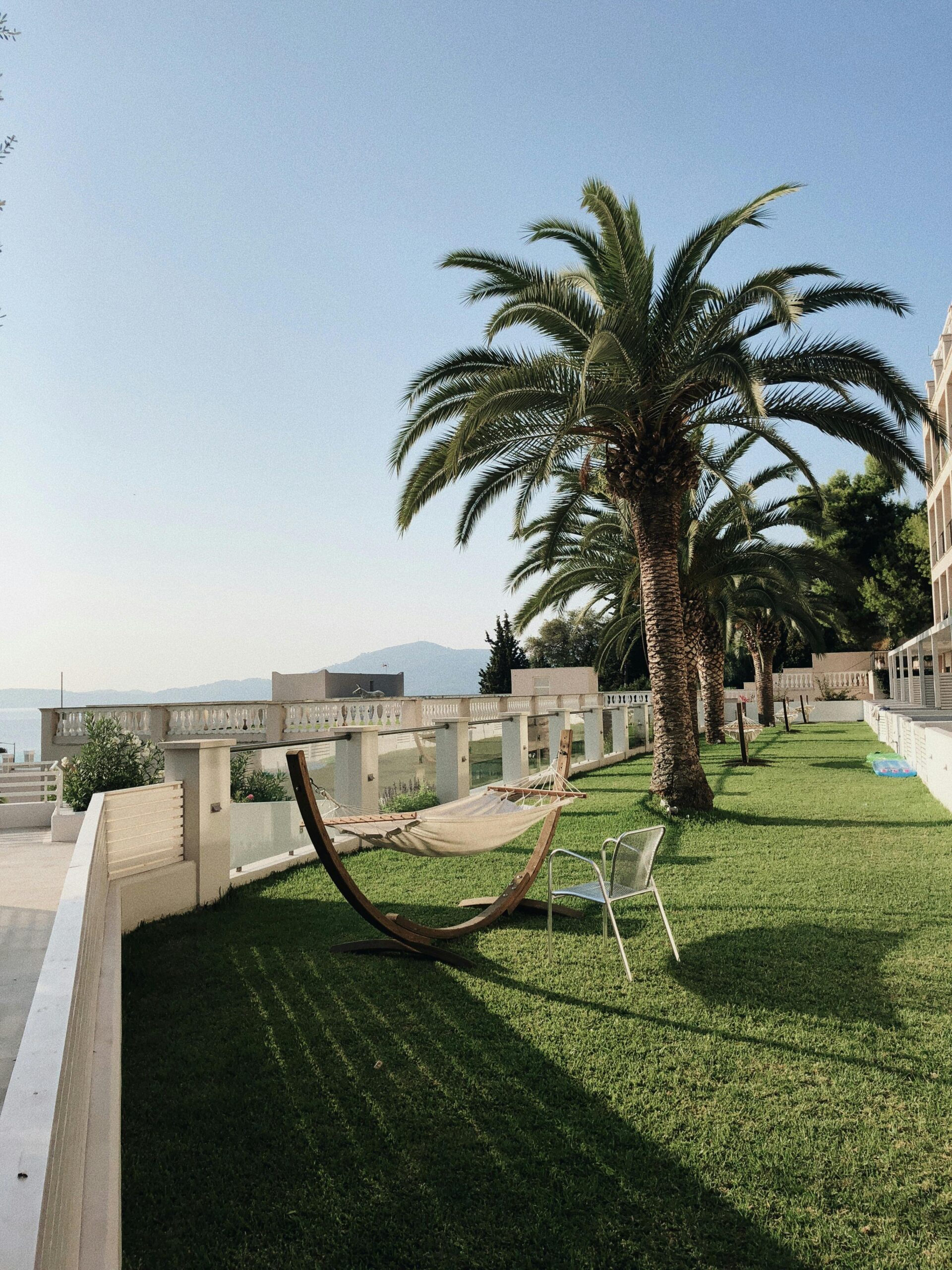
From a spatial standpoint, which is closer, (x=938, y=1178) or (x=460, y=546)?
(x=938, y=1178)

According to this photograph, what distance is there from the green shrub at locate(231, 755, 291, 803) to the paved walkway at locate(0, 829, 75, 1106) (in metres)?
2.16

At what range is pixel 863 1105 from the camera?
3340 mm

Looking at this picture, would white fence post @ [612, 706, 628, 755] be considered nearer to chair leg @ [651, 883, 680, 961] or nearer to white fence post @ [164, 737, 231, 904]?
white fence post @ [164, 737, 231, 904]

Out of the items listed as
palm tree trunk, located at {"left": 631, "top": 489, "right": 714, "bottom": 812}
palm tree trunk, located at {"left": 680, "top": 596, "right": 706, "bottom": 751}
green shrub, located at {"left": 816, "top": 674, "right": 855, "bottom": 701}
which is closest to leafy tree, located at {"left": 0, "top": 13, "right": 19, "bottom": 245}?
palm tree trunk, located at {"left": 631, "top": 489, "right": 714, "bottom": 812}

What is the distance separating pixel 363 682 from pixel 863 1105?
35477mm

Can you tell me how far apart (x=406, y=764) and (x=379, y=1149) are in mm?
8419

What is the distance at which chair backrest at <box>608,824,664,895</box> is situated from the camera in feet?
16.7

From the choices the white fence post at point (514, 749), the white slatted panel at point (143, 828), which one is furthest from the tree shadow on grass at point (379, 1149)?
the white fence post at point (514, 749)

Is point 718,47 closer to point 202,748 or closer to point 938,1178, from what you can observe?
point 202,748

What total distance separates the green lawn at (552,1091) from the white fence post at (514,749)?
697cm

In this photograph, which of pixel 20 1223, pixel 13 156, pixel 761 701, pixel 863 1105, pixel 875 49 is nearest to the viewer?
pixel 20 1223

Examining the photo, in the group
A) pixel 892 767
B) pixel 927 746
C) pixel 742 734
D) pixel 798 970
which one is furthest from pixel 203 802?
pixel 892 767

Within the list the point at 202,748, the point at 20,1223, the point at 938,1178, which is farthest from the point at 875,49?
the point at 20,1223

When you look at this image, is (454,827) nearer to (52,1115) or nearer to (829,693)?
(52,1115)
